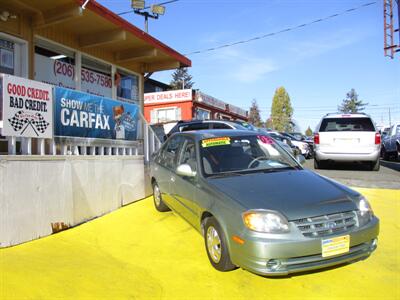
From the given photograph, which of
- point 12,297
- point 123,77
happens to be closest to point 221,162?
point 12,297

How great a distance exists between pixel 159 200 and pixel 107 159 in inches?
50.3

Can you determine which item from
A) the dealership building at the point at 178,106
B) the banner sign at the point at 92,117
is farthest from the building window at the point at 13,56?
the dealership building at the point at 178,106

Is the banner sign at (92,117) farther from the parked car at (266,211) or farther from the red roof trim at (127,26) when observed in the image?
the parked car at (266,211)

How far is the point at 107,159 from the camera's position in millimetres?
6918

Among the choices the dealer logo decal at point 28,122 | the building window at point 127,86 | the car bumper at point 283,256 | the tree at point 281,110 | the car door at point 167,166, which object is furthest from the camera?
the tree at point 281,110

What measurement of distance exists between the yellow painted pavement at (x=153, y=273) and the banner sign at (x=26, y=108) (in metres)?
1.57

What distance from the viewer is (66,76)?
9086 mm

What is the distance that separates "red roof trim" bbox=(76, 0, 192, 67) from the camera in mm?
7761

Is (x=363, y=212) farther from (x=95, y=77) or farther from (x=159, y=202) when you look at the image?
(x=95, y=77)

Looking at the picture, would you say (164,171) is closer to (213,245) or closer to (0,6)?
(213,245)

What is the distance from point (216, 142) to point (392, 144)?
1403cm

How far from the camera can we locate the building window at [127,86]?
437 inches

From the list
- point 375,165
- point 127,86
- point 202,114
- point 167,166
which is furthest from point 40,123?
point 202,114

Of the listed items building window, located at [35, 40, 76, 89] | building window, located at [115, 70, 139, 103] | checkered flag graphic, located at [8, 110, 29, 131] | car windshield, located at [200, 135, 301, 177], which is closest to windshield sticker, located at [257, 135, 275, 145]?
car windshield, located at [200, 135, 301, 177]
